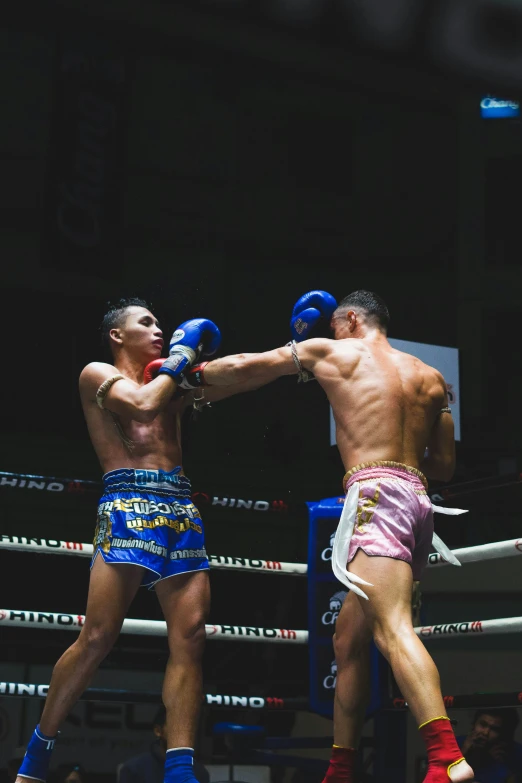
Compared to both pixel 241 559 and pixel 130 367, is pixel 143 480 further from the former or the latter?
pixel 241 559

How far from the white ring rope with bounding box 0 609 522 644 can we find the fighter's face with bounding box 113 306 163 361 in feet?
3.48

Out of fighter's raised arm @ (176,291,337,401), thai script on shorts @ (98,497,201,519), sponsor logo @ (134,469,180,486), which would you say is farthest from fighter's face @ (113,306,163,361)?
thai script on shorts @ (98,497,201,519)

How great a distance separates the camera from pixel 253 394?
13.1 metres

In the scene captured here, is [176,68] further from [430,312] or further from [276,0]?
[276,0]

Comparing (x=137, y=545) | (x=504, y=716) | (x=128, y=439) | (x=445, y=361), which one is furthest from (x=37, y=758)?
(x=445, y=361)

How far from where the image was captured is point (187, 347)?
147 inches

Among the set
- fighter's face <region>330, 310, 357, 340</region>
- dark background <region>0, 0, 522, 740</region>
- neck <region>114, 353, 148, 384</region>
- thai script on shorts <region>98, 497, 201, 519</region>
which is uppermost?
dark background <region>0, 0, 522, 740</region>

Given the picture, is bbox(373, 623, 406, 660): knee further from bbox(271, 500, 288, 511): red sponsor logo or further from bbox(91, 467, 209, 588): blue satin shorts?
bbox(271, 500, 288, 511): red sponsor logo

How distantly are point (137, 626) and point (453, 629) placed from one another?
129 cm

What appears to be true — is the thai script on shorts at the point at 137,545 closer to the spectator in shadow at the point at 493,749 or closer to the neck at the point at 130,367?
the neck at the point at 130,367

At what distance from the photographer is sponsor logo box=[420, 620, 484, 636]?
3896mm

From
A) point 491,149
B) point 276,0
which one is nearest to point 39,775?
point 276,0

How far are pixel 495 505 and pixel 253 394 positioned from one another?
11.9 feet

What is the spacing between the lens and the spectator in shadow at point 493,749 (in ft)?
13.4
